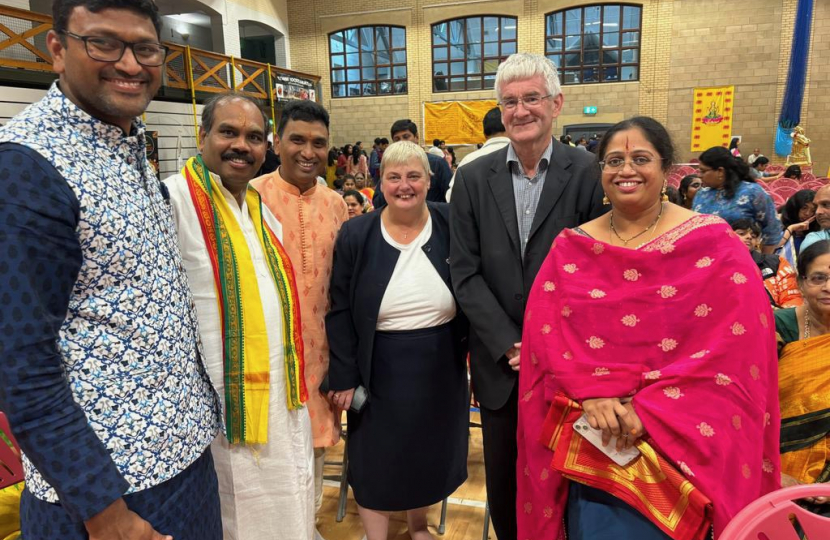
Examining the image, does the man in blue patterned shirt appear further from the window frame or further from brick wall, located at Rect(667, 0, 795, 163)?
the window frame

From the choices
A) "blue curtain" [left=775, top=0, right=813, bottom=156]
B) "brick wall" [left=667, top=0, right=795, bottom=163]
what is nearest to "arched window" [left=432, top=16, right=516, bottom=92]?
"brick wall" [left=667, top=0, right=795, bottom=163]

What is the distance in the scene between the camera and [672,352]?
4.54 ft

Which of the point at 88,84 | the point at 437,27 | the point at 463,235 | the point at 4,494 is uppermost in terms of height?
the point at 437,27

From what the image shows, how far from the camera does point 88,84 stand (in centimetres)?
102

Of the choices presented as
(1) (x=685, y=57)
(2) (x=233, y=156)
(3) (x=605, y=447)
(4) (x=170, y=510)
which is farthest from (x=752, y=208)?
(1) (x=685, y=57)

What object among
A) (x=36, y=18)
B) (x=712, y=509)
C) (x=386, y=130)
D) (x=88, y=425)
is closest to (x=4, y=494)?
(x=88, y=425)

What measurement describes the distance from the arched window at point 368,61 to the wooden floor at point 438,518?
13.7 meters

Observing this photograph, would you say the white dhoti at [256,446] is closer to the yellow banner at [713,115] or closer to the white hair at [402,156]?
the white hair at [402,156]

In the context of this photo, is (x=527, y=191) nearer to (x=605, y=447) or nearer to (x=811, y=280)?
(x=605, y=447)

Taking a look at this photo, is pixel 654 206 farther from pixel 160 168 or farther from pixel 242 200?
pixel 160 168

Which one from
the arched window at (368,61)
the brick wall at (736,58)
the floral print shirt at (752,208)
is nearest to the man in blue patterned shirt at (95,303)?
the floral print shirt at (752,208)

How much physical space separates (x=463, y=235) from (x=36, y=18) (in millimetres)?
8262

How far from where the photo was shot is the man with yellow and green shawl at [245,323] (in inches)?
62.0

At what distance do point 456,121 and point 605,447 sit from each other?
1395 centimetres
